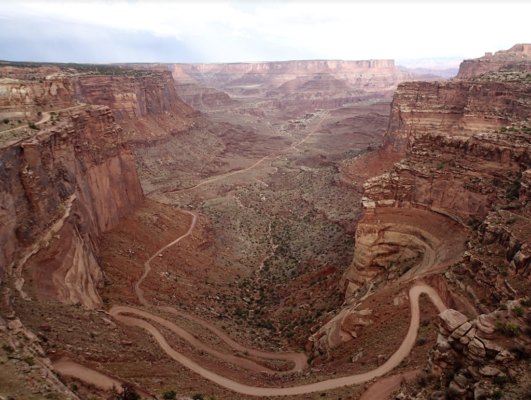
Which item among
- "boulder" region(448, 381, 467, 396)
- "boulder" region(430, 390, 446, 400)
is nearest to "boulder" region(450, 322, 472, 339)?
"boulder" region(448, 381, 467, 396)

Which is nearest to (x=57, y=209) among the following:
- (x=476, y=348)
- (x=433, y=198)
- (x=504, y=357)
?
(x=476, y=348)

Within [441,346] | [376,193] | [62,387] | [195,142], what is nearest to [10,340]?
[62,387]

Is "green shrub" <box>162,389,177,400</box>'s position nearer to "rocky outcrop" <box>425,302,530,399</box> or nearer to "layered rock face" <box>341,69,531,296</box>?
"rocky outcrop" <box>425,302,530,399</box>

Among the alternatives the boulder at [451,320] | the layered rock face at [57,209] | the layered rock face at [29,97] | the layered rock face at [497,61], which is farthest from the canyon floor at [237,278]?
the layered rock face at [497,61]

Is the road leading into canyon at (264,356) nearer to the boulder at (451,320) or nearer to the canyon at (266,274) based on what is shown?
the canyon at (266,274)

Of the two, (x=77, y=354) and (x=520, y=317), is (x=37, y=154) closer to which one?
(x=77, y=354)

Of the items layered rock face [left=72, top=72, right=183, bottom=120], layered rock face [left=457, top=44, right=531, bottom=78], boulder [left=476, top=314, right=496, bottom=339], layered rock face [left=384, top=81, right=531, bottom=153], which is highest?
layered rock face [left=457, top=44, right=531, bottom=78]
